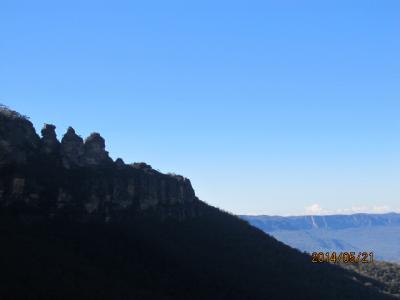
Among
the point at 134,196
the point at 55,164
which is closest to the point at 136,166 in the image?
the point at 134,196

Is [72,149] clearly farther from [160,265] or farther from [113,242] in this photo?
[160,265]

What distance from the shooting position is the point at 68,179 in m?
121

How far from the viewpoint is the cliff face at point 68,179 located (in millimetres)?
107125

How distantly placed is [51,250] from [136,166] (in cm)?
6625

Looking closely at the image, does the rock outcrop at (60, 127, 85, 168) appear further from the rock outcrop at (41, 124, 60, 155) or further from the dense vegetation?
the dense vegetation

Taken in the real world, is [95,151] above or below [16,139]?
above

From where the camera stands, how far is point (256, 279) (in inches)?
5197

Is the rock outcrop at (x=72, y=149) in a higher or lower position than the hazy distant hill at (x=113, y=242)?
higher

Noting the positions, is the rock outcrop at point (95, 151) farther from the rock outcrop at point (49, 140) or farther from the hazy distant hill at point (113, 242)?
the rock outcrop at point (49, 140)

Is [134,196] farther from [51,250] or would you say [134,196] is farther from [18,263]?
[18,263]

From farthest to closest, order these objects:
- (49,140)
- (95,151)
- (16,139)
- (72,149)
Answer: (95,151)
(72,149)
(49,140)
(16,139)

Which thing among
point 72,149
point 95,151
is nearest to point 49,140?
point 72,149

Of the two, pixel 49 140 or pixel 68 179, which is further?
pixel 49 140

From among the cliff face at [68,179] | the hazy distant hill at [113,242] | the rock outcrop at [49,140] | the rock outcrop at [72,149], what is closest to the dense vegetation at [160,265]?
the hazy distant hill at [113,242]
